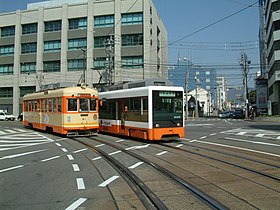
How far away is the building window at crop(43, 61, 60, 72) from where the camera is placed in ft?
184

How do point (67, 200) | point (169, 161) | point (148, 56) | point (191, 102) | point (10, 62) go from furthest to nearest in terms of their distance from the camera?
point (191, 102) → point (10, 62) → point (148, 56) → point (169, 161) → point (67, 200)

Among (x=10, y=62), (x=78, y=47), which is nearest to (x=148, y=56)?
(x=78, y=47)

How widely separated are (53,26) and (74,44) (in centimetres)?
621

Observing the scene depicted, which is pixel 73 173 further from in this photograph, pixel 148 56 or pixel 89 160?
pixel 148 56

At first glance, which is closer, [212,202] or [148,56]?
[212,202]

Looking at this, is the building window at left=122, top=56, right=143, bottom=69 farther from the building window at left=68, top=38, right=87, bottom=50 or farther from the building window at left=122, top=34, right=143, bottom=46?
the building window at left=68, top=38, right=87, bottom=50

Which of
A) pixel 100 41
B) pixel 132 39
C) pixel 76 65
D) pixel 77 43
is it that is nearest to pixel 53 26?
pixel 77 43

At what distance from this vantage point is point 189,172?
27.1 ft

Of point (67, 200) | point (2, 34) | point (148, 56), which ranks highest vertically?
point (2, 34)

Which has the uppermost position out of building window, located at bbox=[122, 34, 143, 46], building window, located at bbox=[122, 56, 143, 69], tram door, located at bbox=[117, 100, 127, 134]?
building window, located at bbox=[122, 34, 143, 46]

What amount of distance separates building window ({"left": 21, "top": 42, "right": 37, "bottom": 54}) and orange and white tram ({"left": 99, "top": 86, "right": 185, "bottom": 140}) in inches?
1813

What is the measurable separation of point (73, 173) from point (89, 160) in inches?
77.9

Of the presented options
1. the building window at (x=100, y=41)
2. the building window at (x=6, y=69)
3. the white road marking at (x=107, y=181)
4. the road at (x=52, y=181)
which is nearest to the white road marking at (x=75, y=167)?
the road at (x=52, y=181)

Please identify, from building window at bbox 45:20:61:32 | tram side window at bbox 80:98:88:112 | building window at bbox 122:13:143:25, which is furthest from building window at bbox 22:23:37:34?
tram side window at bbox 80:98:88:112
